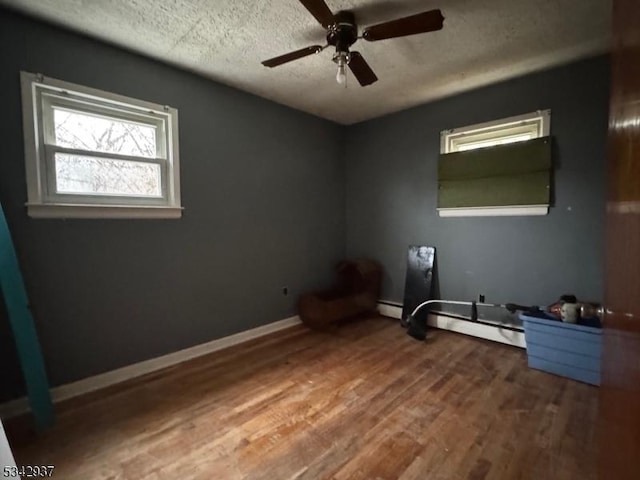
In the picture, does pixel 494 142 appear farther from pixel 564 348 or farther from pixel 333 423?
pixel 333 423

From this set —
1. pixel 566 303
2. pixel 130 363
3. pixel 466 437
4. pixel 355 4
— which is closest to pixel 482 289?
pixel 566 303

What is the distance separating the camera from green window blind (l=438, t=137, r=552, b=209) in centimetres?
255

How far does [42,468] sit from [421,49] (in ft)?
11.4

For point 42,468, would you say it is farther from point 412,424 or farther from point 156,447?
point 412,424

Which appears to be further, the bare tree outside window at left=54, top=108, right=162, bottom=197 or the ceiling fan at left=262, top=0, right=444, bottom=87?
the bare tree outside window at left=54, top=108, right=162, bottom=197

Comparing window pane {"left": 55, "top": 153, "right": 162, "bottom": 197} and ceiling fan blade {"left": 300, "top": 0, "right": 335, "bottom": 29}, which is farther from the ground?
ceiling fan blade {"left": 300, "top": 0, "right": 335, "bottom": 29}

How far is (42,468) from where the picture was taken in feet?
4.59

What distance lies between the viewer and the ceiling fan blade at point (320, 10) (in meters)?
1.44

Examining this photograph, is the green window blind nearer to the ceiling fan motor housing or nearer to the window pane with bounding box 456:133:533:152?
the window pane with bounding box 456:133:533:152

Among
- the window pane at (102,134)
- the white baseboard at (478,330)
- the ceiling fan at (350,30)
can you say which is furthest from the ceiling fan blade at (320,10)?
the white baseboard at (478,330)

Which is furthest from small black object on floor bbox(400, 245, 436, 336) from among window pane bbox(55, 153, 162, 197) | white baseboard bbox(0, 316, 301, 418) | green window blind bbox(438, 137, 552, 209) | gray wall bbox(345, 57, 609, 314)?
window pane bbox(55, 153, 162, 197)

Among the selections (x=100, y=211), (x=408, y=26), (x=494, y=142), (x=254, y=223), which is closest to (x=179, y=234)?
(x=100, y=211)

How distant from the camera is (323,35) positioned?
2039 mm

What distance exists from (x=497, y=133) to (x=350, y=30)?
6.42ft
